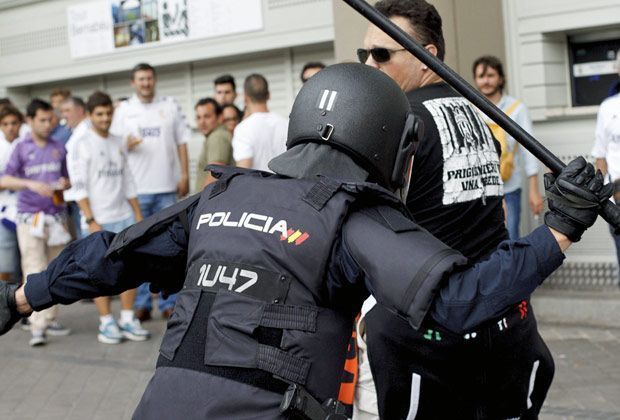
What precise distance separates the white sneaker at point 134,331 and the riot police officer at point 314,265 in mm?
6345

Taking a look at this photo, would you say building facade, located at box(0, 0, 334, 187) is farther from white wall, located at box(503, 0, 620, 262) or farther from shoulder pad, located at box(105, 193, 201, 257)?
shoulder pad, located at box(105, 193, 201, 257)

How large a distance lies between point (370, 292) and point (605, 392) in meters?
4.46

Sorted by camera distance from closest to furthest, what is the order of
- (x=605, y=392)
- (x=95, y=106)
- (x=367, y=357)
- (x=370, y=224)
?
(x=370, y=224)
(x=367, y=357)
(x=605, y=392)
(x=95, y=106)

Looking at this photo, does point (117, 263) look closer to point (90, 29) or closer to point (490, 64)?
point (490, 64)

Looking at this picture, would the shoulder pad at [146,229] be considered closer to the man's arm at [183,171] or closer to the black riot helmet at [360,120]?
the black riot helmet at [360,120]

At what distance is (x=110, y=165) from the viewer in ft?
29.7

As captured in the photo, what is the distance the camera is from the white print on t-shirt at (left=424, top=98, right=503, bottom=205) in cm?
380

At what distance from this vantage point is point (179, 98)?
1326 cm

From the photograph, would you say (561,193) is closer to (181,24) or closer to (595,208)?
(595,208)

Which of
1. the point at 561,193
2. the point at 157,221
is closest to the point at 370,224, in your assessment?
the point at 561,193

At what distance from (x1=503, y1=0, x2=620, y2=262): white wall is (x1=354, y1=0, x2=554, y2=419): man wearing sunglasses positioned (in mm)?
5317

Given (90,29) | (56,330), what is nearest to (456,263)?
(56,330)

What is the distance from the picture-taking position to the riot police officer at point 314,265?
2.54m

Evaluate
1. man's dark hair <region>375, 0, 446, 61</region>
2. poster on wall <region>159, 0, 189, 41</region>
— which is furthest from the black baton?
poster on wall <region>159, 0, 189, 41</region>
